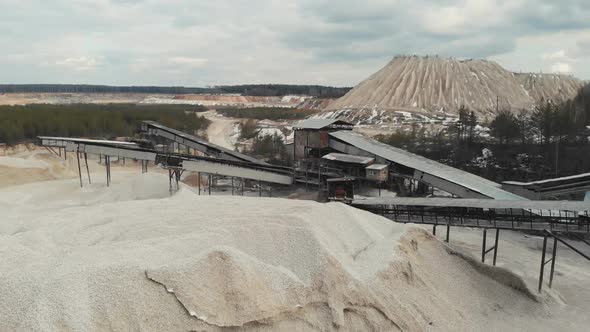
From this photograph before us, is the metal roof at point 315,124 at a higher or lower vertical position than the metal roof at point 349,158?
higher

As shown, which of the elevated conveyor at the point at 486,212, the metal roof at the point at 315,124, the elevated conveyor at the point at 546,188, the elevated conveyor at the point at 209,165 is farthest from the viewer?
the metal roof at the point at 315,124

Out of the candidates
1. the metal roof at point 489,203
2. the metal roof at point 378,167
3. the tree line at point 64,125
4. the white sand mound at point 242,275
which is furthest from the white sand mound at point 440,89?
the white sand mound at point 242,275

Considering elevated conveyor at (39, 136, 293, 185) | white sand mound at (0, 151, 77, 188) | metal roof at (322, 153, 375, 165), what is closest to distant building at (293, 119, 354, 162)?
elevated conveyor at (39, 136, 293, 185)

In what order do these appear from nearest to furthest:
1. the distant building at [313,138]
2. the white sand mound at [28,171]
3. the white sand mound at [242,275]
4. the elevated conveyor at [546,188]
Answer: the white sand mound at [242,275] → the elevated conveyor at [546,188] → the distant building at [313,138] → the white sand mound at [28,171]

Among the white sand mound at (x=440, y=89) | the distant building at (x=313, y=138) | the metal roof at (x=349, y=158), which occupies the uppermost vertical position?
the white sand mound at (x=440, y=89)

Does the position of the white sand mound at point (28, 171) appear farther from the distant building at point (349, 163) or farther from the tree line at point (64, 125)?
the distant building at point (349, 163)

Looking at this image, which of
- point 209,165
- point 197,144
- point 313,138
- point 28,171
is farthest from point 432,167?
point 28,171

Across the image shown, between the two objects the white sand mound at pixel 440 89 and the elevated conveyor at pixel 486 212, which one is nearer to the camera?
the elevated conveyor at pixel 486 212
